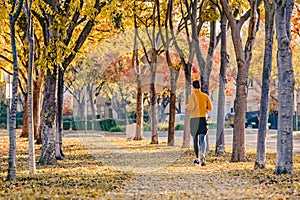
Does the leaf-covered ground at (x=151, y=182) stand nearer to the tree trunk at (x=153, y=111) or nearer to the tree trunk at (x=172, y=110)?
the tree trunk at (x=172, y=110)

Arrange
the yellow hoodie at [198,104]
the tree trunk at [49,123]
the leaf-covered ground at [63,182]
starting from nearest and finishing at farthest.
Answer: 1. the leaf-covered ground at [63,182]
2. the yellow hoodie at [198,104]
3. the tree trunk at [49,123]

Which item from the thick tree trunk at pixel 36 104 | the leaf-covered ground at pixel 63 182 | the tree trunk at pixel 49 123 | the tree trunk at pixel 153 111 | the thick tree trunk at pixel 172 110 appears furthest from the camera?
the thick tree trunk at pixel 36 104

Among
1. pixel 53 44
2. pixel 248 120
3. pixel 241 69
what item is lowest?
pixel 248 120

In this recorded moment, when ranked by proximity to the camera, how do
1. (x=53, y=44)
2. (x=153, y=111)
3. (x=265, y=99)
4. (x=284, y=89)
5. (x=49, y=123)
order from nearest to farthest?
(x=284, y=89), (x=265, y=99), (x=53, y=44), (x=49, y=123), (x=153, y=111)

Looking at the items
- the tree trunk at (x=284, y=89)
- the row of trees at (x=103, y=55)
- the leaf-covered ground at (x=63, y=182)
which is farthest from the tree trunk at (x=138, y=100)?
the tree trunk at (x=284, y=89)

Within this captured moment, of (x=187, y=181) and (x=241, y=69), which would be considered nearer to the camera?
(x=187, y=181)

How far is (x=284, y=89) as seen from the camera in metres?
11.1

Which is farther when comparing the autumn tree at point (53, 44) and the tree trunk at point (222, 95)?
the tree trunk at point (222, 95)

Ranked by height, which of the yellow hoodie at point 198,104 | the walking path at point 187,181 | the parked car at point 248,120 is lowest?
the walking path at point 187,181

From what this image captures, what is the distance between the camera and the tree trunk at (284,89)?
11.1 metres

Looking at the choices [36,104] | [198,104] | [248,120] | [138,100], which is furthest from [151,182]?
[248,120]

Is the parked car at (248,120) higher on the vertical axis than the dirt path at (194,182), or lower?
higher

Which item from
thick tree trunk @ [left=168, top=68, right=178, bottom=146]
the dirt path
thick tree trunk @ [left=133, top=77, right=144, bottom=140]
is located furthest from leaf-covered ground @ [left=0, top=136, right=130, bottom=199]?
thick tree trunk @ [left=133, top=77, right=144, bottom=140]

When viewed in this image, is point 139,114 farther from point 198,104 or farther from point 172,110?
point 198,104
